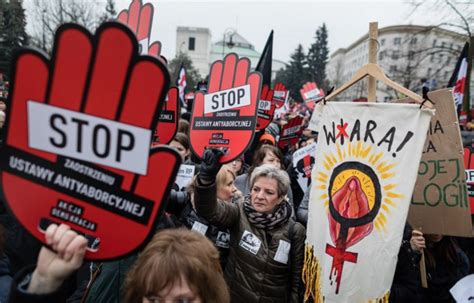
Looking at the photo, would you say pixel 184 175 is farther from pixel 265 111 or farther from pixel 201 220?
pixel 265 111

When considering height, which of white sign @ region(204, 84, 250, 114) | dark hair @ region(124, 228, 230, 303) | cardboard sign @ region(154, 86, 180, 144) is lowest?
dark hair @ region(124, 228, 230, 303)

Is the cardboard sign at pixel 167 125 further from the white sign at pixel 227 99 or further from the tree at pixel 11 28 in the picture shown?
the tree at pixel 11 28

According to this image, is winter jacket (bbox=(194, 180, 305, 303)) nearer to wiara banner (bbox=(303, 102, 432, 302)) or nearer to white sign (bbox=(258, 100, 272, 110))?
wiara banner (bbox=(303, 102, 432, 302))

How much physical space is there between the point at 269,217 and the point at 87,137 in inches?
58.7

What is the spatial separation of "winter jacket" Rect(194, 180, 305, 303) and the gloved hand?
27 centimetres

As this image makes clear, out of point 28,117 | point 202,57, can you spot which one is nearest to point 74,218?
point 28,117

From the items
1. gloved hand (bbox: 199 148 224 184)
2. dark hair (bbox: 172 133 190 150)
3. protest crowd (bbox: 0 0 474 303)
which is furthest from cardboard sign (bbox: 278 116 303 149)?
gloved hand (bbox: 199 148 224 184)

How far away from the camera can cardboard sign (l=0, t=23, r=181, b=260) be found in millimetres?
1157

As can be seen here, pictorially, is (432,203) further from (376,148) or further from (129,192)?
(129,192)

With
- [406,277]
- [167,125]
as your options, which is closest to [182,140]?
[167,125]

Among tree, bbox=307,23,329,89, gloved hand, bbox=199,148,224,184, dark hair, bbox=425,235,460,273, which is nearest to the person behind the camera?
gloved hand, bbox=199,148,224,184

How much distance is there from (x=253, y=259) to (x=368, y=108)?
1137 mm

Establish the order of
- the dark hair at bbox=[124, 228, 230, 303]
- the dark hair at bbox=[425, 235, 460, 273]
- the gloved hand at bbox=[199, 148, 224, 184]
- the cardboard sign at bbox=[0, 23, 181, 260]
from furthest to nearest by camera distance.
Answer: the dark hair at bbox=[425, 235, 460, 273], the gloved hand at bbox=[199, 148, 224, 184], the dark hair at bbox=[124, 228, 230, 303], the cardboard sign at bbox=[0, 23, 181, 260]

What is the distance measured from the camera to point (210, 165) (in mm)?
2104
